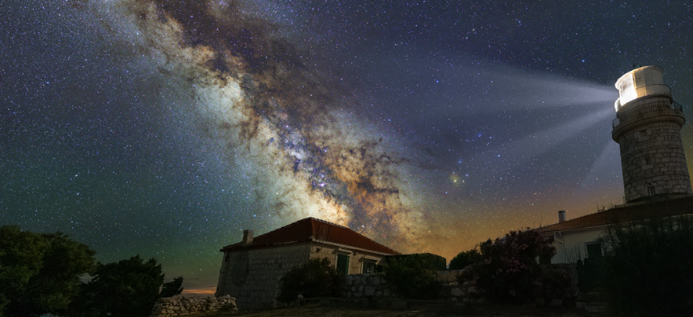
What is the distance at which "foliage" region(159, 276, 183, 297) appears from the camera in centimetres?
2273

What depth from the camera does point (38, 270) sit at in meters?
16.4

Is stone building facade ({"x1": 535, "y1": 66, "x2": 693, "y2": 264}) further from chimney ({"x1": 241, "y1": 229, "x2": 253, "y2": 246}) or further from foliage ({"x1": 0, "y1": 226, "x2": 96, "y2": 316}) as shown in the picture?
foliage ({"x1": 0, "y1": 226, "x2": 96, "y2": 316})

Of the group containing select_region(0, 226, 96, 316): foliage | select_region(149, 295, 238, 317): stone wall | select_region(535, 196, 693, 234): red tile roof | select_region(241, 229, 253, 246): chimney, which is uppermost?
select_region(535, 196, 693, 234): red tile roof

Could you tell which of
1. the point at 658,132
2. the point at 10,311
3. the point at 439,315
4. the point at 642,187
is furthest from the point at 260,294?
the point at 658,132

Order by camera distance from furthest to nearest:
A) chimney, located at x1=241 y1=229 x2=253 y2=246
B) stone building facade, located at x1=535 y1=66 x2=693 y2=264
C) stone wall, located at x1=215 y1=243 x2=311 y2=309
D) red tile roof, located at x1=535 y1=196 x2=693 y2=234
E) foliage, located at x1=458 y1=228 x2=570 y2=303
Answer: chimney, located at x1=241 y1=229 x2=253 y2=246, stone building facade, located at x1=535 y1=66 x2=693 y2=264, stone wall, located at x1=215 y1=243 x2=311 y2=309, foliage, located at x1=458 y1=228 x2=570 y2=303, red tile roof, located at x1=535 y1=196 x2=693 y2=234

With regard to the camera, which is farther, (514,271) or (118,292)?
(118,292)

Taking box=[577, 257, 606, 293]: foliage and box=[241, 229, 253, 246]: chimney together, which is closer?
box=[577, 257, 606, 293]: foliage

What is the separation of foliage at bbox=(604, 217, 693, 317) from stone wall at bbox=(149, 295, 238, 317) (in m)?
16.0

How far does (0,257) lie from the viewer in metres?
15.4

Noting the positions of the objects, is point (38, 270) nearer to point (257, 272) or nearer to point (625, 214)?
point (257, 272)

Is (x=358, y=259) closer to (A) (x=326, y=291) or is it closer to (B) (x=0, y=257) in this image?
(A) (x=326, y=291)

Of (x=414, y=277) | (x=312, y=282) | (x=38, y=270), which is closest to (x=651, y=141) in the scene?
(x=414, y=277)

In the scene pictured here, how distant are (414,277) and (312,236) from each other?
7.93 metres

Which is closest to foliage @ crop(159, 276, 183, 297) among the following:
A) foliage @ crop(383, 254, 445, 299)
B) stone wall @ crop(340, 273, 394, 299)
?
stone wall @ crop(340, 273, 394, 299)
